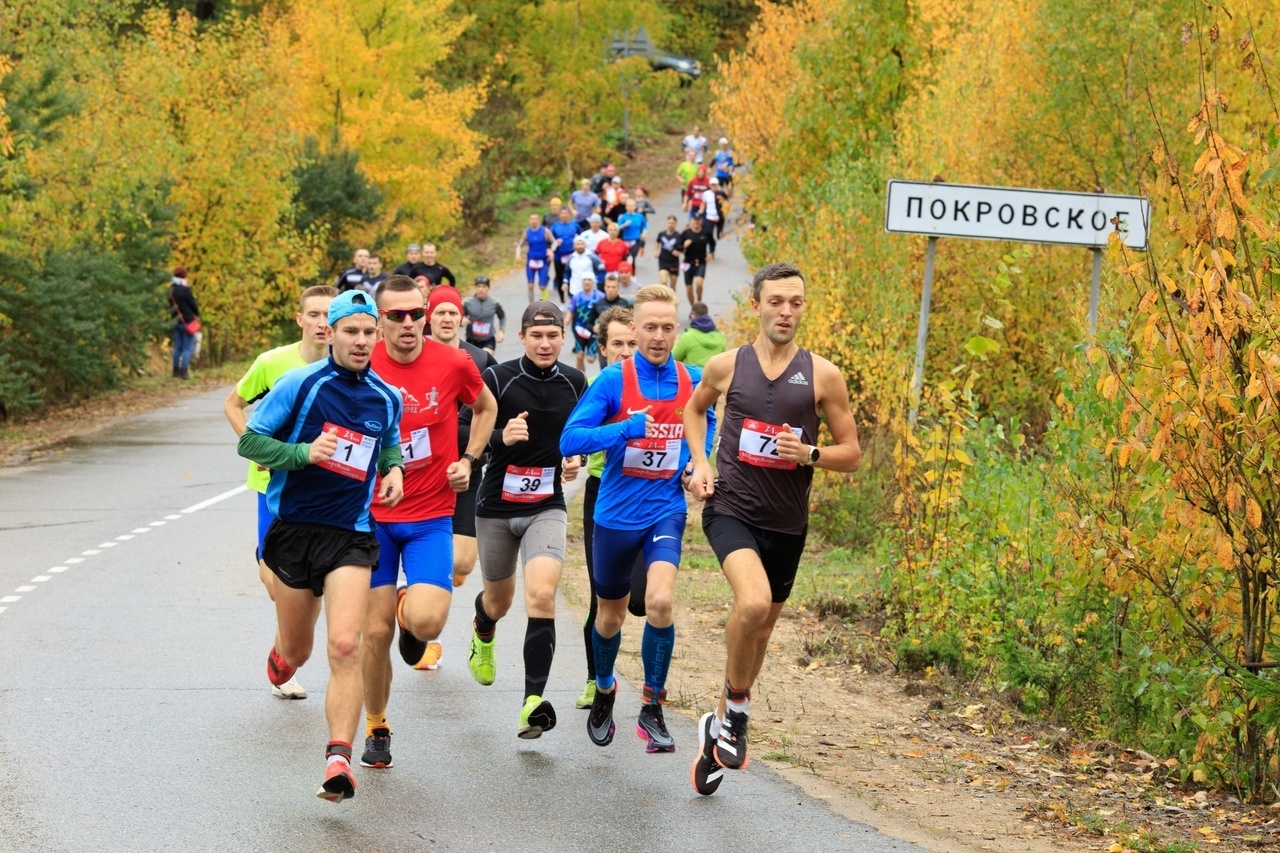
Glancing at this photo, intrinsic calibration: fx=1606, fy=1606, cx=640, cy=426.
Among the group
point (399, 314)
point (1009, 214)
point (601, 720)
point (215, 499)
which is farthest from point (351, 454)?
point (215, 499)

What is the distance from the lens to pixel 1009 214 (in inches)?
394

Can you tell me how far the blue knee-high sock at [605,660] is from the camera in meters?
7.66

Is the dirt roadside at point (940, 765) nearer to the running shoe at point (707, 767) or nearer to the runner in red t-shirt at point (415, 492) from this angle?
the running shoe at point (707, 767)

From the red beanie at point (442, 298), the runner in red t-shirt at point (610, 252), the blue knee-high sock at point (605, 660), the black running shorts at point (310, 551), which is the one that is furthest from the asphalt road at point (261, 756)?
the runner in red t-shirt at point (610, 252)

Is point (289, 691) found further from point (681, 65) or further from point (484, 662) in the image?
point (681, 65)

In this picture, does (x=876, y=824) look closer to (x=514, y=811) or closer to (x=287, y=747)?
(x=514, y=811)

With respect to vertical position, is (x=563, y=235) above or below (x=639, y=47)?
below

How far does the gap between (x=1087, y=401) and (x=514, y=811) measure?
3788 mm

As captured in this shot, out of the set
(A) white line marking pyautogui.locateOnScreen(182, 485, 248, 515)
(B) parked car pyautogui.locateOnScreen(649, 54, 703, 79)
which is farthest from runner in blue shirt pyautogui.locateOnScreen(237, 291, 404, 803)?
(B) parked car pyautogui.locateOnScreen(649, 54, 703, 79)

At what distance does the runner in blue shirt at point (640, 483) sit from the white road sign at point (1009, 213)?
2.95m

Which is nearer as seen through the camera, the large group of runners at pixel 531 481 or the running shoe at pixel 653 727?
the large group of runners at pixel 531 481

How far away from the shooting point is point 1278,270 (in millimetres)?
6727

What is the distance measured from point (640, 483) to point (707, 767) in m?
1.43

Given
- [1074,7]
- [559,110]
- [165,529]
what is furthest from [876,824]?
[559,110]
